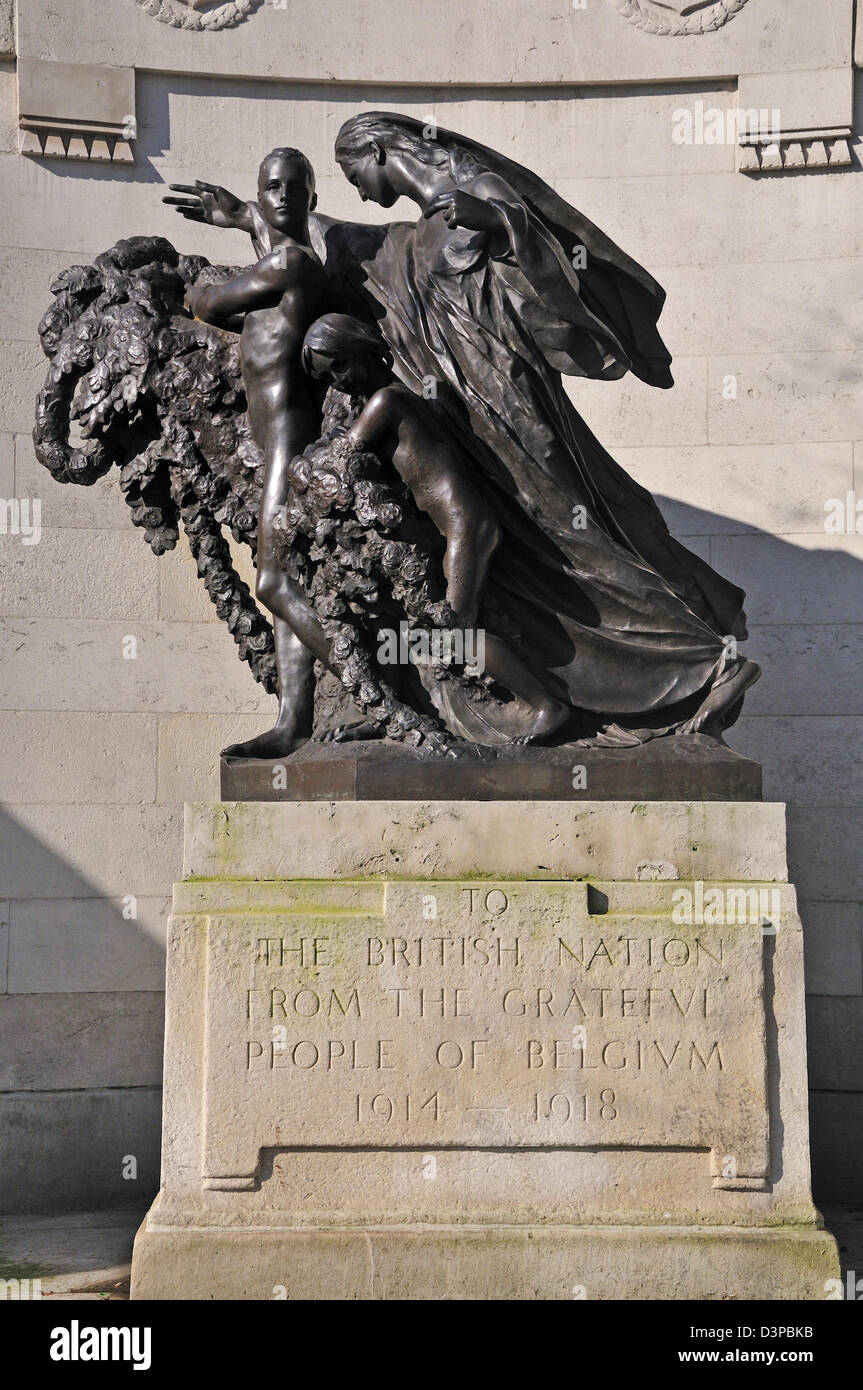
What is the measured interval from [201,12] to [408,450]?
3417 millimetres

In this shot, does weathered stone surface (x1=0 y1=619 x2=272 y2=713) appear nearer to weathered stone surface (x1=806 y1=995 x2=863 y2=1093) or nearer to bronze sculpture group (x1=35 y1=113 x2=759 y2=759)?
bronze sculpture group (x1=35 y1=113 x2=759 y2=759)

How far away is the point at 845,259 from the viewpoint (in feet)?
22.5

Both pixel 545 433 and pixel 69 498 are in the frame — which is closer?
pixel 545 433

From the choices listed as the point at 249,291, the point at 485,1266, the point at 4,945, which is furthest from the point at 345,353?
the point at 4,945

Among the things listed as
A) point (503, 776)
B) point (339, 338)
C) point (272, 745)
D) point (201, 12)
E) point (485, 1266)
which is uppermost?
point (201, 12)

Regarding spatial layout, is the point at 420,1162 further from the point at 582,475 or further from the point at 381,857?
the point at 582,475

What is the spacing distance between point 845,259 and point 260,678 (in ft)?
11.6

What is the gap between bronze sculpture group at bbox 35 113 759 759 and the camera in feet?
15.4

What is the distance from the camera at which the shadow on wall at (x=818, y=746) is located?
6.38 metres

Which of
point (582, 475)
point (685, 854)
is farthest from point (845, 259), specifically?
point (685, 854)

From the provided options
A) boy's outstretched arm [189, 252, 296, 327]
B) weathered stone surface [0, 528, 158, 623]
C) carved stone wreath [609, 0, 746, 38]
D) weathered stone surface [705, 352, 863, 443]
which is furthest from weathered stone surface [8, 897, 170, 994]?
carved stone wreath [609, 0, 746, 38]

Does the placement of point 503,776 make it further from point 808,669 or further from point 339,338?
point 808,669

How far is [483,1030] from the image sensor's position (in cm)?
427

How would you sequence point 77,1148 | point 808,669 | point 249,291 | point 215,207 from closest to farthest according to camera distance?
point 249,291 → point 215,207 → point 77,1148 → point 808,669
